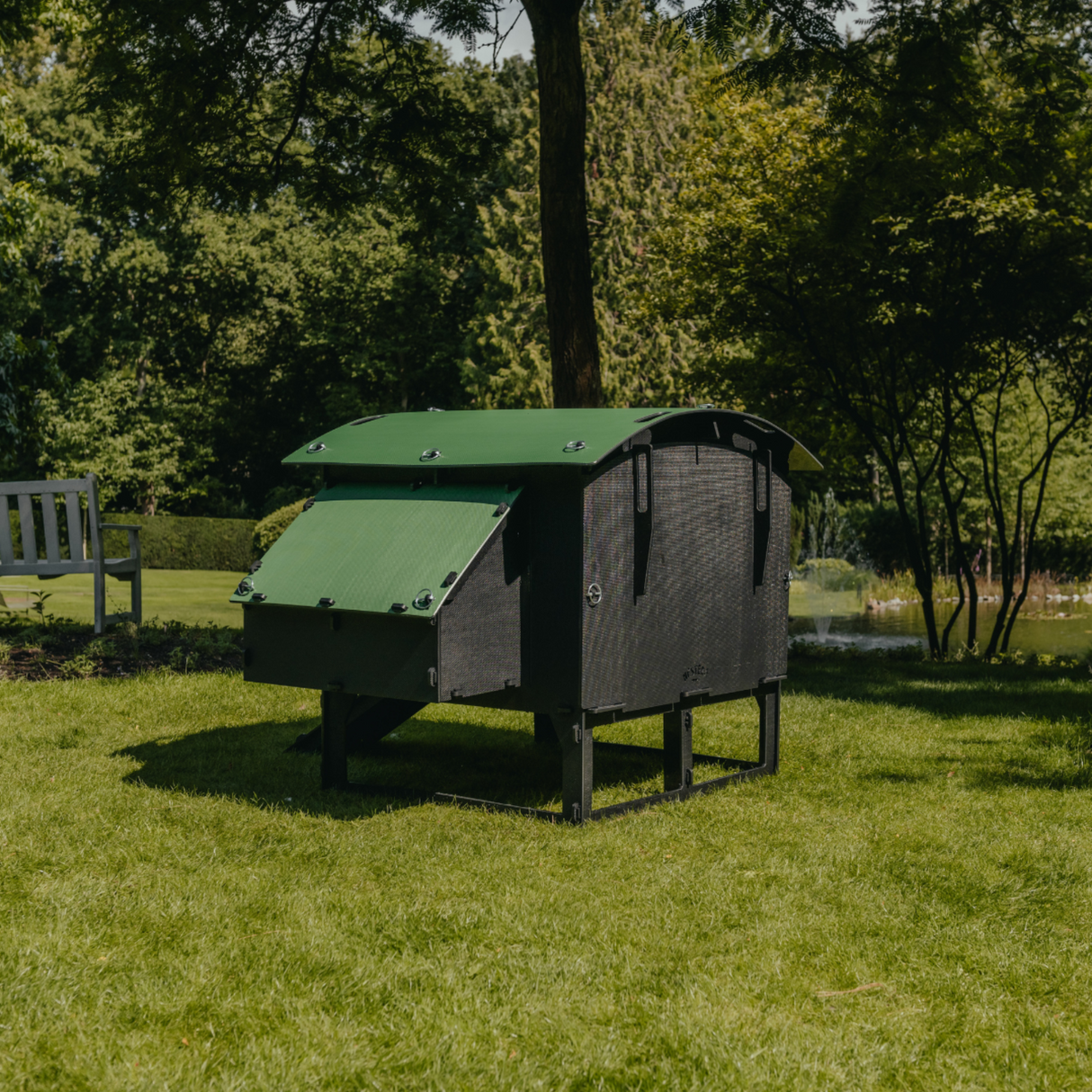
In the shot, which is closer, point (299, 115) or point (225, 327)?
point (299, 115)

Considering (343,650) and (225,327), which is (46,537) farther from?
(225,327)

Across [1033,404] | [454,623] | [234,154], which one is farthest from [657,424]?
[1033,404]

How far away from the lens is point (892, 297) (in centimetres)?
1193

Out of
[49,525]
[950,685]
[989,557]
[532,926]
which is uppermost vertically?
[49,525]

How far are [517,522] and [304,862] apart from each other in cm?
158

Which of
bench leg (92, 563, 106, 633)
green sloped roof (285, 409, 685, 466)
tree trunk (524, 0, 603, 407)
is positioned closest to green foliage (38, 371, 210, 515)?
bench leg (92, 563, 106, 633)

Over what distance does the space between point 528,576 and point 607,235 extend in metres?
26.8

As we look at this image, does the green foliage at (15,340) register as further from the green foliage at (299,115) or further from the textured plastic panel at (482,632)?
the textured plastic panel at (482,632)

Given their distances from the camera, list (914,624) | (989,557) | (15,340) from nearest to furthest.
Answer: (15,340)
(914,624)
(989,557)

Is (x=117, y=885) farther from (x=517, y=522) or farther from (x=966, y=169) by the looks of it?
(x=966, y=169)

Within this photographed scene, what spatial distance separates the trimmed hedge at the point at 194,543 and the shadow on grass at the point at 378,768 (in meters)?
21.6

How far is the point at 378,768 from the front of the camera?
245 inches

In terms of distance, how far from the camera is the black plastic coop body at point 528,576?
475 cm

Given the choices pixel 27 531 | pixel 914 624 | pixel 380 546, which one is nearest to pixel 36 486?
pixel 27 531
